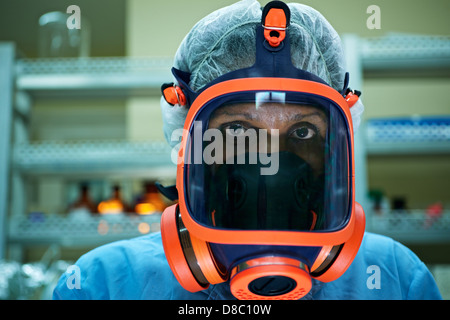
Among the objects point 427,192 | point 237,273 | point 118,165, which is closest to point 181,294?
point 237,273

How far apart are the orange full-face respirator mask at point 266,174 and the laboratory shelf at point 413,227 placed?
4.48ft

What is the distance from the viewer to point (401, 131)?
2.13 metres

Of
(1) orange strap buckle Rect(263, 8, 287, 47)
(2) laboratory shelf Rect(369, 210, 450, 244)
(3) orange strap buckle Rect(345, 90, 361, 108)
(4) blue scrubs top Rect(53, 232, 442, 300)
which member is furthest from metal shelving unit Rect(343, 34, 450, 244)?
(1) orange strap buckle Rect(263, 8, 287, 47)

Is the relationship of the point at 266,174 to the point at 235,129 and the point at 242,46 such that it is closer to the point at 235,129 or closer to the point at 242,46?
the point at 235,129

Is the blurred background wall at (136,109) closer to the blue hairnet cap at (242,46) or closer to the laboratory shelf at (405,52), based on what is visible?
the laboratory shelf at (405,52)

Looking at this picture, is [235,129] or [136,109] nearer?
[235,129]

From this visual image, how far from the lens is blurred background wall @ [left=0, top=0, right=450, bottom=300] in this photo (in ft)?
7.59

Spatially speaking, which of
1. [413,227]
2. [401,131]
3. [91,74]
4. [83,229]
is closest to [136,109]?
[91,74]

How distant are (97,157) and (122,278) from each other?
4.03 ft

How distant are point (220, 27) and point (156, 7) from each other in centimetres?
140

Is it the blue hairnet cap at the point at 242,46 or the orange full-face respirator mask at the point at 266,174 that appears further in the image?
the blue hairnet cap at the point at 242,46

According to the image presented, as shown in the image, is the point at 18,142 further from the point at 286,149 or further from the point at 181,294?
the point at 286,149

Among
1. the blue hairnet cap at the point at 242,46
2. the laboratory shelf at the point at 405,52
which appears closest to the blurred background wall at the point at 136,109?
the laboratory shelf at the point at 405,52

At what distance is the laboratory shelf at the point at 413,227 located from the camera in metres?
2.11
